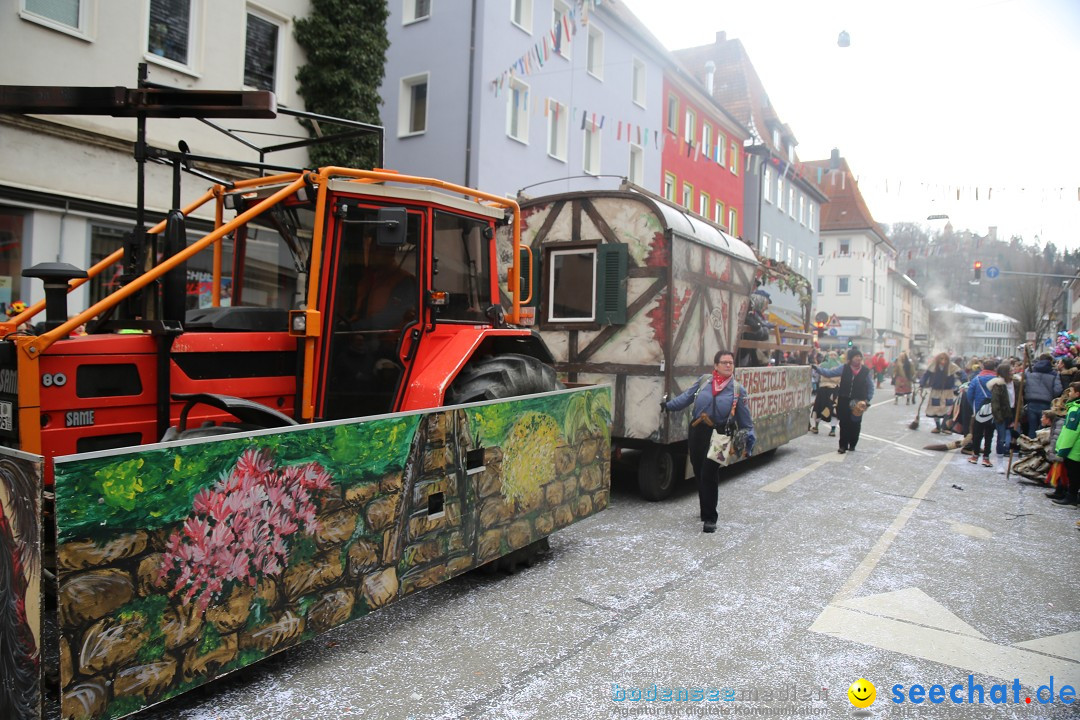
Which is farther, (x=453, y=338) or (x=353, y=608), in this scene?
(x=453, y=338)

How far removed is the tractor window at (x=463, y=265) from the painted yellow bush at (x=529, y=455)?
0.96 metres

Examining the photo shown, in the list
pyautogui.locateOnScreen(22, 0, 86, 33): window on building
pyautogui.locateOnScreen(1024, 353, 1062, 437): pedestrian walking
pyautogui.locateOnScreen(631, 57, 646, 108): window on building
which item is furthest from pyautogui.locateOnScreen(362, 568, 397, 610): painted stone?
pyautogui.locateOnScreen(631, 57, 646, 108): window on building

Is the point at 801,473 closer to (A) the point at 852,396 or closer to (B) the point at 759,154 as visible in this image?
(A) the point at 852,396

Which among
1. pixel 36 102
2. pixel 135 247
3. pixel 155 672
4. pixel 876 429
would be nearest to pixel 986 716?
pixel 155 672

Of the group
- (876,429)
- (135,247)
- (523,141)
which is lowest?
(876,429)

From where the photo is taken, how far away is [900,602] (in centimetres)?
505

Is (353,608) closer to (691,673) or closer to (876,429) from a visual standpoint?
(691,673)

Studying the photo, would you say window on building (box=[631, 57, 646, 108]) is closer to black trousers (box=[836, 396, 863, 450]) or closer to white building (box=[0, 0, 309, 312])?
white building (box=[0, 0, 309, 312])

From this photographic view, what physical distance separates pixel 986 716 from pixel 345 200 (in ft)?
14.1

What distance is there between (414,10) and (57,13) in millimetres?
10486

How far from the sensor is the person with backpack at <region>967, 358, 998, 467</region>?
1230cm

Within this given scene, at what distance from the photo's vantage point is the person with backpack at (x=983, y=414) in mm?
12305

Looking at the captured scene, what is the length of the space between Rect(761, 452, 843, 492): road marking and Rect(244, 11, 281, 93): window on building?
35.0 feet

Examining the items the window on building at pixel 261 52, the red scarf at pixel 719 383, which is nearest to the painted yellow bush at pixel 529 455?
the red scarf at pixel 719 383
